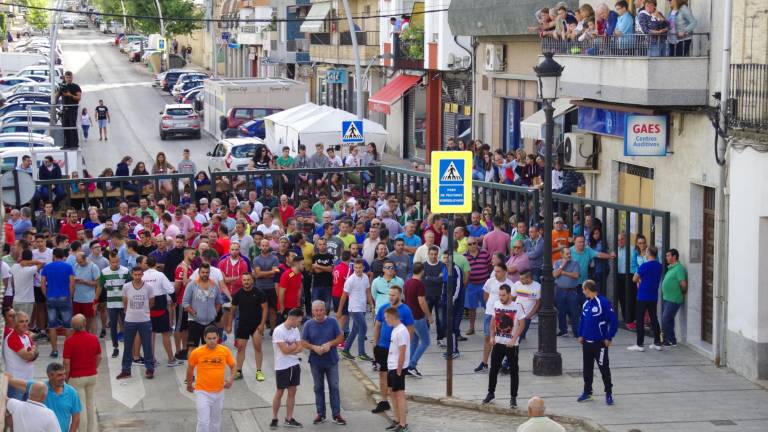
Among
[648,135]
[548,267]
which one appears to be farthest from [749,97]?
[548,267]

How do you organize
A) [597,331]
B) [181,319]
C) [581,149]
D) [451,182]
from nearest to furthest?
[597,331] < [451,182] < [181,319] < [581,149]

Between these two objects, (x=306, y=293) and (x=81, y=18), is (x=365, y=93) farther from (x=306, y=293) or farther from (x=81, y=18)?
(x=81, y=18)

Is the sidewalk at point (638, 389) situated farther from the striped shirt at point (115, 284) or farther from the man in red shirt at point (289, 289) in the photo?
the striped shirt at point (115, 284)

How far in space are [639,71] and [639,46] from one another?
0.70 metres

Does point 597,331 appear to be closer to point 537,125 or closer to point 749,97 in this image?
point 749,97

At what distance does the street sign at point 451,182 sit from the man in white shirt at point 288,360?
2.51 metres

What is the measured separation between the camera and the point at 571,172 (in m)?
25.6

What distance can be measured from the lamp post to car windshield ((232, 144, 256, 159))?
74.0 ft

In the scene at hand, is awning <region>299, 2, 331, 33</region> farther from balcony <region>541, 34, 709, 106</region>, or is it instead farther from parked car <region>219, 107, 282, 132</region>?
balcony <region>541, 34, 709, 106</region>

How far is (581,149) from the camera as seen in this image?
2423 centimetres

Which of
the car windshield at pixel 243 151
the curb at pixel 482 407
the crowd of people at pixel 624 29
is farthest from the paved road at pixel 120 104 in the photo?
the curb at pixel 482 407

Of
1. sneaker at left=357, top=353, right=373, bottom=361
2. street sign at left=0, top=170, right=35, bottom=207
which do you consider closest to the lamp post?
sneaker at left=357, top=353, right=373, bottom=361

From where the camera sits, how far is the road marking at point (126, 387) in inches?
682

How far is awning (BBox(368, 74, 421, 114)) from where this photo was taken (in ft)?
155
